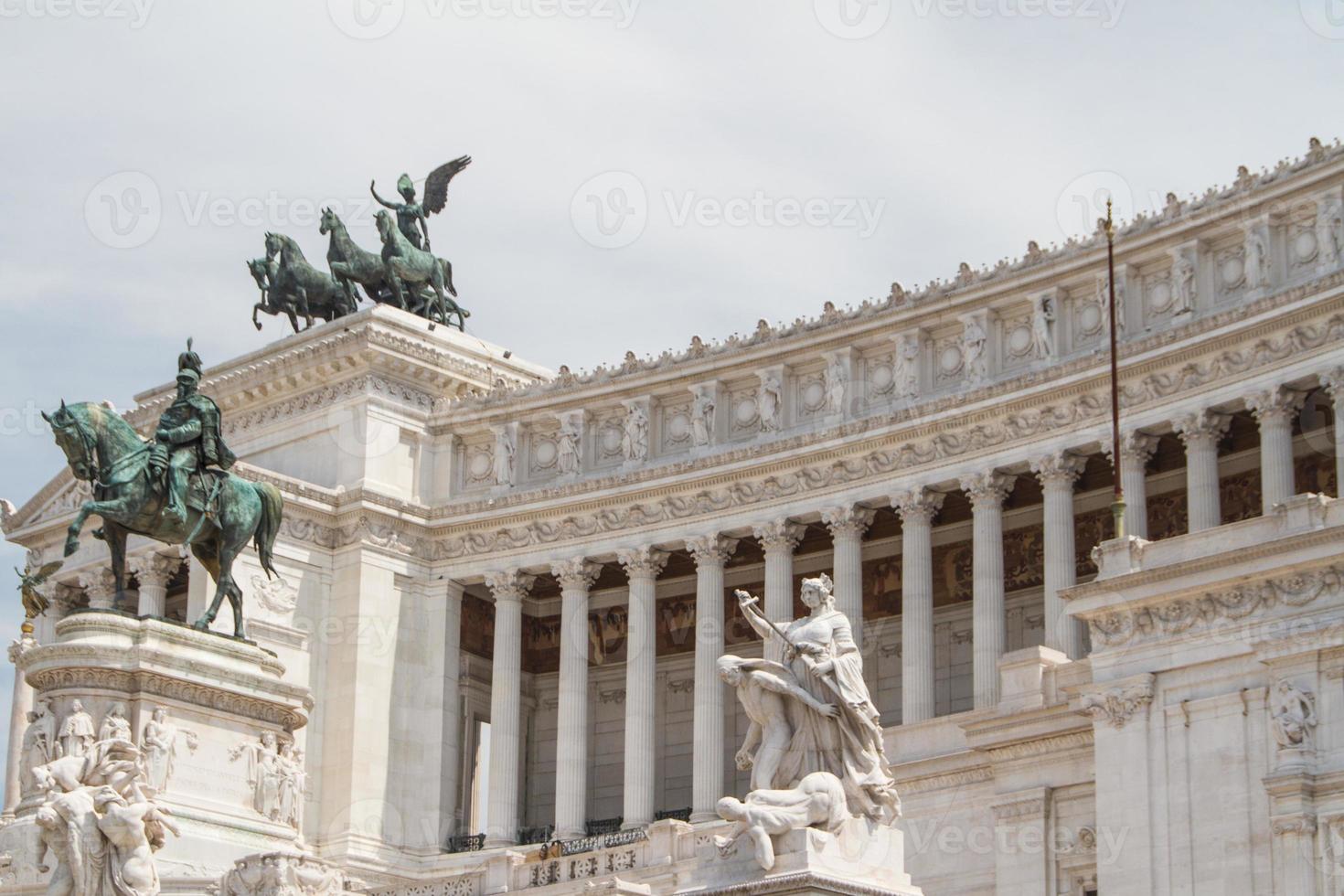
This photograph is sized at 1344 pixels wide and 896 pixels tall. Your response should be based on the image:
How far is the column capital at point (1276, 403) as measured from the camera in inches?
2180

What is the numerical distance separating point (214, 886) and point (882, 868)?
11.1m

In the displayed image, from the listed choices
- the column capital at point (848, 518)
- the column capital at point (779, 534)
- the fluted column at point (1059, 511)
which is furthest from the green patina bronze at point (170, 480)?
the column capital at point (779, 534)

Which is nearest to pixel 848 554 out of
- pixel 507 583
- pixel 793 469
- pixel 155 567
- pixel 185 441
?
pixel 793 469

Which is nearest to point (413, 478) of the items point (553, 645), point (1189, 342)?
point (553, 645)

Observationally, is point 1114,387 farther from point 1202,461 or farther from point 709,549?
point 709,549

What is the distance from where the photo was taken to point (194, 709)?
34.5 m

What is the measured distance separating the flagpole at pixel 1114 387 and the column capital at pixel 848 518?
6.03m

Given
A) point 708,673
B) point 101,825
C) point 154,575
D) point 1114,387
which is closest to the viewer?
point 101,825

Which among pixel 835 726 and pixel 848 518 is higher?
pixel 848 518

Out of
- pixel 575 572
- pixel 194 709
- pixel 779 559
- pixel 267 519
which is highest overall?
pixel 575 572

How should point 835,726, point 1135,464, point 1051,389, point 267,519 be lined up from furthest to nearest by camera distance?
point 1051,389 → point 1135,464 → point 267,519 → point 835,726

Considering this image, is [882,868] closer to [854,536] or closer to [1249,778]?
[1249,778]

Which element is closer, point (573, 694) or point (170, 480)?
point (170, 480)

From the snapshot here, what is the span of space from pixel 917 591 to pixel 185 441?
95.8 feet
